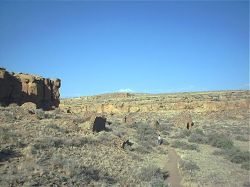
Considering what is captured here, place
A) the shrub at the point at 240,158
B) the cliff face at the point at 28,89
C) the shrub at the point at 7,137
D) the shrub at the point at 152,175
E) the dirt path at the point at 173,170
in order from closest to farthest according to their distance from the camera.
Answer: the shrub at the point at 7,137 < the shrub at the point at 152,175 < the dirt path at the point at 173,170 < the shrub at the point at 240,158 < the cliff face at the point at 28,89

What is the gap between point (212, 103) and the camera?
6322cm

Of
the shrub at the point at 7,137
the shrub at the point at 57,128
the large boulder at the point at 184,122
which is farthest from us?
the large boulder at the point at 184,122

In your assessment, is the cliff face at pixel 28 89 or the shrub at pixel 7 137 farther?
the cliff face at pixel 28 89

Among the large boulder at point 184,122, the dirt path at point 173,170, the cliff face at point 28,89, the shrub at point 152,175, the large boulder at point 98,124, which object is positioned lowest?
the dirt path at point 173,170

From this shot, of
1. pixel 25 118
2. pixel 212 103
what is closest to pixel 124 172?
pixel 25 118

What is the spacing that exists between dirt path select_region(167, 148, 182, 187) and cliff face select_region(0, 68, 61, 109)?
1481 cm

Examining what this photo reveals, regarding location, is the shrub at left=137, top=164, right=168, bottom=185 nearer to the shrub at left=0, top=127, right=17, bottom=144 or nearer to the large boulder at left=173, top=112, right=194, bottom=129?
the shrub at left=0, top=127, right=17, bottom=144

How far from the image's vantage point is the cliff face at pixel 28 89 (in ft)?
101

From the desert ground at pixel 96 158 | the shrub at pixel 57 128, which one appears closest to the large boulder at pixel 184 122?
the desert ground at pixel 96 158

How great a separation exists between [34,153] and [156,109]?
171ft

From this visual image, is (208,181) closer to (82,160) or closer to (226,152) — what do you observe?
(82,160)

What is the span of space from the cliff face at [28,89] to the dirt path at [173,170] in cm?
1481

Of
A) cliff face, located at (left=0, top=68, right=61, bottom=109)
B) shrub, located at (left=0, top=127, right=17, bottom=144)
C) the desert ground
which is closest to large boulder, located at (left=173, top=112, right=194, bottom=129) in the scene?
the desert ground

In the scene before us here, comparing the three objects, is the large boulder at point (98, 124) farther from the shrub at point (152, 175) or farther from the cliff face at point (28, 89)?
the cliff face at point (28, 89)
